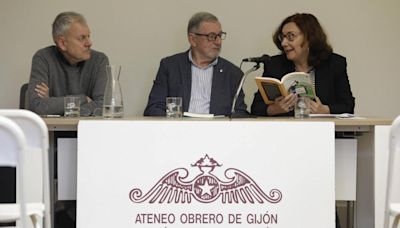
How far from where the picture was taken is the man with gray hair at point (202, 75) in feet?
11.8

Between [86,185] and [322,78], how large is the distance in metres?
1.56

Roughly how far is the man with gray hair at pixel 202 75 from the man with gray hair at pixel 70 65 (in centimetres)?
36

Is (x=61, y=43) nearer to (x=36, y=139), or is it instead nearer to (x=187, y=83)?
(x=187, y=83)

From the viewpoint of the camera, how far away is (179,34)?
4125 millimetres

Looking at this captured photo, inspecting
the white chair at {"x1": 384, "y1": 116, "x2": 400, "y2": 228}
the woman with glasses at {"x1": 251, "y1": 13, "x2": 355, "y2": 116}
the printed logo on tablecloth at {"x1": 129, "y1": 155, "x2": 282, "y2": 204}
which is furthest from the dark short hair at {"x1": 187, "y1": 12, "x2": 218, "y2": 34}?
the white chair at {"x1": 384, "y1": 116, "x2": 400, "y2": 228}

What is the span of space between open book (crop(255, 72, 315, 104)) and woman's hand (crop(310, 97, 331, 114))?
0.07 metres

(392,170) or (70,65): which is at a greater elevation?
(70,65)

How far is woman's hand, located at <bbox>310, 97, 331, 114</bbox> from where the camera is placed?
3.05m

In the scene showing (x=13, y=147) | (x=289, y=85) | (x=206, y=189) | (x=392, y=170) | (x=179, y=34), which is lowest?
(x=206, y=189)

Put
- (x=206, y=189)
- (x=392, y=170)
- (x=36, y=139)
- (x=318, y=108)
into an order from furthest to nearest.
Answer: (x=318, y=108), (x=206, y=189), (x=392, y=170), (x=36, y=139)

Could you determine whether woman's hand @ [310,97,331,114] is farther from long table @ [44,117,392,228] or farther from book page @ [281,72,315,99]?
long table @ [44,117,392,228]

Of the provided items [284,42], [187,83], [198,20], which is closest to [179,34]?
[198,20]

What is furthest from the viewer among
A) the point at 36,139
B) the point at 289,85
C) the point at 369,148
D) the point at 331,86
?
the point at 331,86

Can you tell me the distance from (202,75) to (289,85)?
869 millimetres
